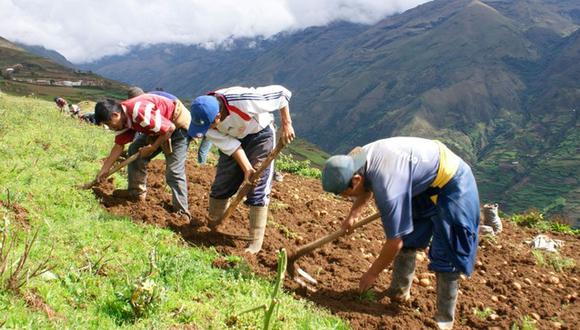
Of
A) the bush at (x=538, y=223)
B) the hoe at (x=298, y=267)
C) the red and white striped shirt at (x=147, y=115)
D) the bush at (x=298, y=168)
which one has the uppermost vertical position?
the red and white striped shirt at (x=147, y=115)

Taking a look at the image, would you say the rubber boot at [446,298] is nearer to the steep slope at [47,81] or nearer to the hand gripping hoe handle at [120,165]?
the hand gripping hoe handle at [120,165]

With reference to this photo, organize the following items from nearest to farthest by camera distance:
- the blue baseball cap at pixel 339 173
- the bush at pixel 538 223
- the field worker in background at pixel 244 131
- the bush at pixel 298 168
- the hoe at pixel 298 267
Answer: the blue baseball cap at pixel 339 173
the hoe at pixel 298 267
the field worker in background at pixel 244 131
the bush at pixel 538 223
the bush at pixel 298 168

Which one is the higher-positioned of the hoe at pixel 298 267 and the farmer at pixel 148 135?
the farmer at pixel 148 135

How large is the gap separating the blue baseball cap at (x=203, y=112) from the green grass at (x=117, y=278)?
52.2 inches

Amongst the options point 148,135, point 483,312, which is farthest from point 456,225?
point 148,135

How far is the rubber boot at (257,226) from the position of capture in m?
5.67

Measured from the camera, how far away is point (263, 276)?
5086 mm

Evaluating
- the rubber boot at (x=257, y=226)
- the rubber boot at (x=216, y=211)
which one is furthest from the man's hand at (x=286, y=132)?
the rubber boot at (x=216, y=211)

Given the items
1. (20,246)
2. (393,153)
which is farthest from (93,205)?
(393,153)

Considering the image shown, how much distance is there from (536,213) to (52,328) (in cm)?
1151

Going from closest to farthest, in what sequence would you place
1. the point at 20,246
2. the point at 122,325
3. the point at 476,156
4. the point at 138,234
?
the point at 122,325
the point at 20,246
the point at 138,234
the point at 476,156

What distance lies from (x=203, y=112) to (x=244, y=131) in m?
0.65

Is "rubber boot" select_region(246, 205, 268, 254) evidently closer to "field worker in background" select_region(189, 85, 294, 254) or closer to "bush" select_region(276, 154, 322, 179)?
"field worker in background" select_region(189, 85, 294, 254)

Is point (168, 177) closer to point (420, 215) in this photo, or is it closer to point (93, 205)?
point (93, 205)
